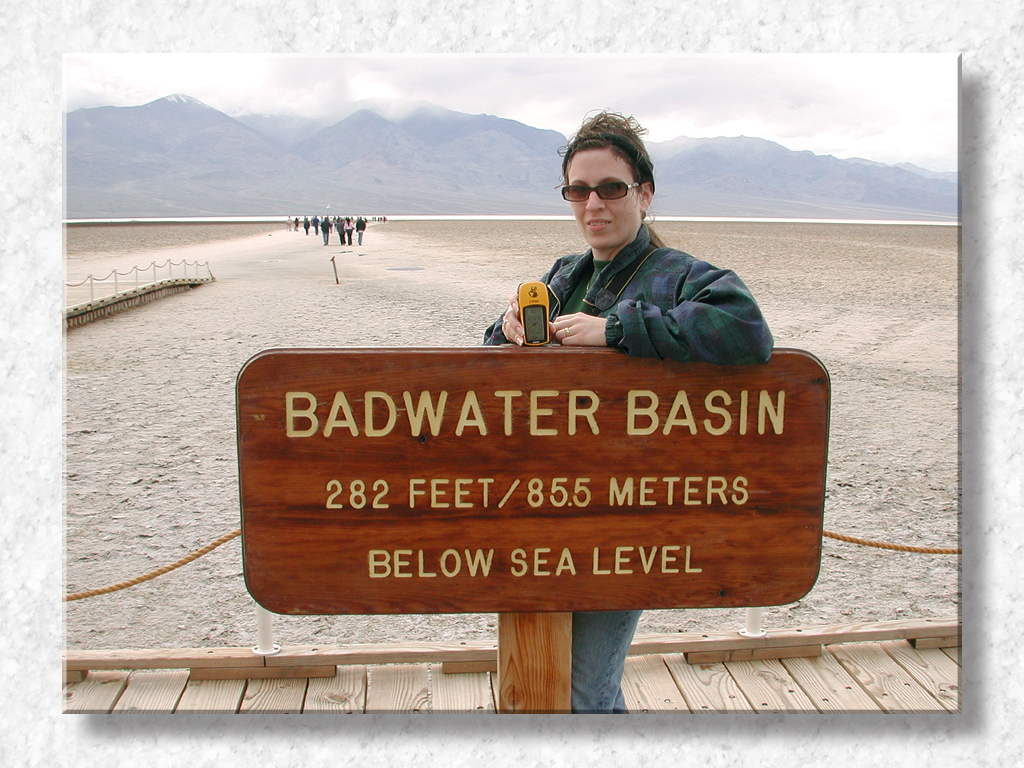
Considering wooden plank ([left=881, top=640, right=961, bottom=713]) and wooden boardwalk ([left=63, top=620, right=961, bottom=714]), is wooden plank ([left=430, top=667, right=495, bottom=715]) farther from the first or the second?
wooden plank ([left=881, top=640, right=961, bottom=713])

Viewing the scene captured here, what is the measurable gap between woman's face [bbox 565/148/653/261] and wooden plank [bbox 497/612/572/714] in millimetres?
880

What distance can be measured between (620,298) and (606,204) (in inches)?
8.6

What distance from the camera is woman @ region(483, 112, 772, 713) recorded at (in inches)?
65.9

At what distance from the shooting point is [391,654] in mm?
2785

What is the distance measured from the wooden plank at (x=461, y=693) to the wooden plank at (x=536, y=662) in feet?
1.99

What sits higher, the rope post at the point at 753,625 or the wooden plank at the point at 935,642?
the rope post at the point at 753,625

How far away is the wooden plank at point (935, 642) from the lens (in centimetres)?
292

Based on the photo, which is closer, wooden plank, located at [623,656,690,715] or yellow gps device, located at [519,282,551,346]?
yellow gps device, located at [519,282,551,346]

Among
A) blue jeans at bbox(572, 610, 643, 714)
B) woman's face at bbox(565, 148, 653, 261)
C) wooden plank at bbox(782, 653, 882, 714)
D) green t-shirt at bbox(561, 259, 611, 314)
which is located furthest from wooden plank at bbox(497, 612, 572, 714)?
wooden plank at bbox(782, 653, 882, 714)

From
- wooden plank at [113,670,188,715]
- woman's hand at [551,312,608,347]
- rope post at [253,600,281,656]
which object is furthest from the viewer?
rope post at [253,600,281,656]

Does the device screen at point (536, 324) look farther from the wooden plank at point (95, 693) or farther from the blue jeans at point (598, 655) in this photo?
the wooden plank at point (95, 693)

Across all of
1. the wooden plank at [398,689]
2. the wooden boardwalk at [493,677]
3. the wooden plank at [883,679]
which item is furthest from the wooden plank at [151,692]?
the wooden plank at [883,679]

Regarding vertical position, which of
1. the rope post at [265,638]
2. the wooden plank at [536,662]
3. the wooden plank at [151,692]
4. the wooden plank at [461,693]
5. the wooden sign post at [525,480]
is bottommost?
the wooden plank at [461,693]

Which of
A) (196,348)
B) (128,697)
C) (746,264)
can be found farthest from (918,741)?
(746,264)
